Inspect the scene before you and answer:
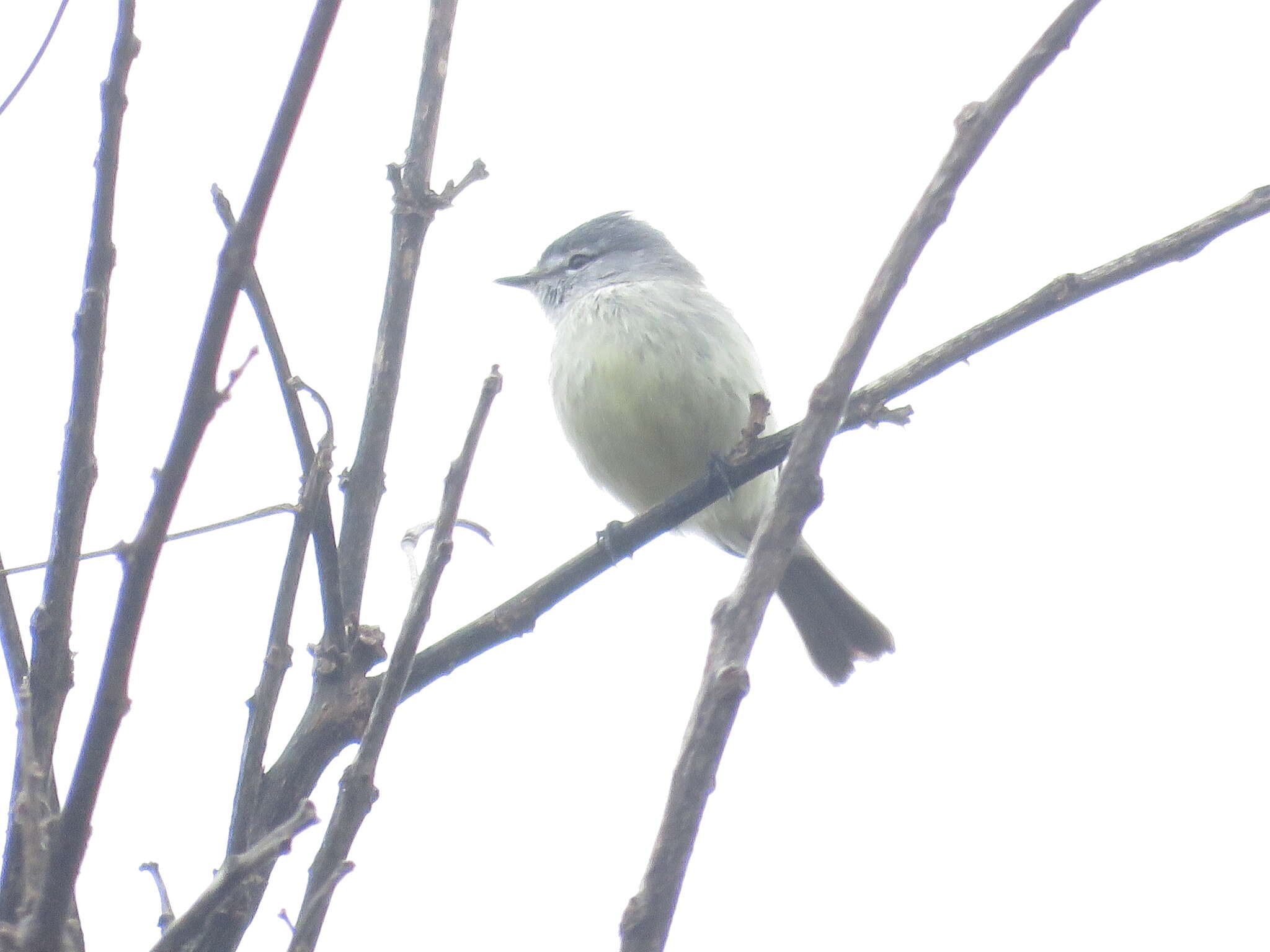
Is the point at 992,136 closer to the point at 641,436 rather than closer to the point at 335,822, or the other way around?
the point at 335,822

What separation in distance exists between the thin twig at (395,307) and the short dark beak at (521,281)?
3.29 meters

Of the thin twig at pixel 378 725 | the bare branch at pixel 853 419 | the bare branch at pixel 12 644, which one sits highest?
the bare branch at pixel 853 419

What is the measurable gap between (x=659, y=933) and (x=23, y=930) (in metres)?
0.77

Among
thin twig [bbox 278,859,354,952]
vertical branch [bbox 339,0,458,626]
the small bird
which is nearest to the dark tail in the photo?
the small bird

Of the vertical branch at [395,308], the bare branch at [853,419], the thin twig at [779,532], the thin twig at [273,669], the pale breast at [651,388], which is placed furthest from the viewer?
the pale breast at [651,388]

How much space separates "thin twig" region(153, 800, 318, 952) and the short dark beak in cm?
522

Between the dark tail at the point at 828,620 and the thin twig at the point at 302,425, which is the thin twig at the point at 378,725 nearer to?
the thin twig at the point at 302,425

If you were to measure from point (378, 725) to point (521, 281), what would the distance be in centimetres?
514

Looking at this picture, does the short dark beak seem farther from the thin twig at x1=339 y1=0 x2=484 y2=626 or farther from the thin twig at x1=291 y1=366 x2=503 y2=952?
the thin twig at x1=291 y1=366 x2=503 y2=952

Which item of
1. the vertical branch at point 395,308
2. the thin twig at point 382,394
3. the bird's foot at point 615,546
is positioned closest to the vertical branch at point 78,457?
the thin twig at point 382,394

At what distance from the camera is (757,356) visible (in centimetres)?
605

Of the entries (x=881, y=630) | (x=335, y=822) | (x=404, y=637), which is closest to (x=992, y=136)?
(x=404, y=637)

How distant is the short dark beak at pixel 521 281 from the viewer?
677cm

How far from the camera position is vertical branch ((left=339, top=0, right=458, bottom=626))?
9.94 feet
